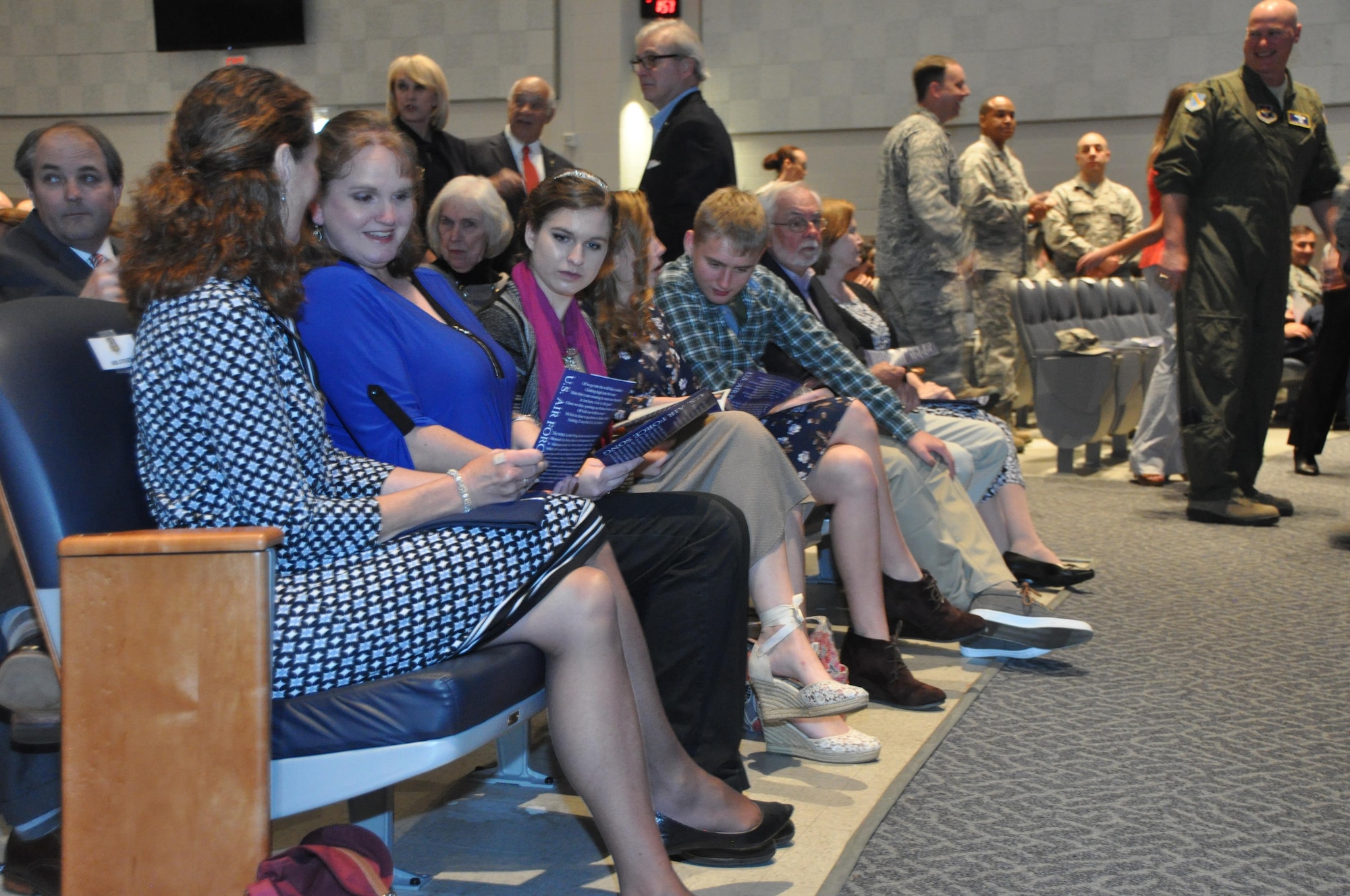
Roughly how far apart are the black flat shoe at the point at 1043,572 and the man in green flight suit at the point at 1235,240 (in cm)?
131

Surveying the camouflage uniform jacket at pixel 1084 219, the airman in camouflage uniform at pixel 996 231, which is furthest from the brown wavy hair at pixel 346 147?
the camouflage uniform jacket at pixel 1084 219

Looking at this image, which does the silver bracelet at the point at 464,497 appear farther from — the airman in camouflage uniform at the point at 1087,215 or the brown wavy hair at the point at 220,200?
the airman in camouflage uniform at the point at 1087,215

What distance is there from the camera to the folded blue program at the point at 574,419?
1587 mm

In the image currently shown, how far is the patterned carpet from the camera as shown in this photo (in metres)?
1.75

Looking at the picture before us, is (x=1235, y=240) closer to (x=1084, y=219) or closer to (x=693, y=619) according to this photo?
(x=1084, y=219)

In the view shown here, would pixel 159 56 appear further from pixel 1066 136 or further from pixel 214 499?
pixel 214 499

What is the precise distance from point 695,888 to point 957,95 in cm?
377

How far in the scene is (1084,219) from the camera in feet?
23.0

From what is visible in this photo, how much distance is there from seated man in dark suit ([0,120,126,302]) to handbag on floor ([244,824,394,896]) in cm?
149

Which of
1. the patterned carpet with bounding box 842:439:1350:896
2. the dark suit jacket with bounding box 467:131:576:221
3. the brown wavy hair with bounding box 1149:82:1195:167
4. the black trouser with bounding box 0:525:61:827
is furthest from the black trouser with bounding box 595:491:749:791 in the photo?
the brown wavy hair with bounding box 1149:82:1195:167

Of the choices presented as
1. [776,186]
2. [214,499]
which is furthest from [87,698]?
[776,186]

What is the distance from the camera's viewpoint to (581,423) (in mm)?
1657

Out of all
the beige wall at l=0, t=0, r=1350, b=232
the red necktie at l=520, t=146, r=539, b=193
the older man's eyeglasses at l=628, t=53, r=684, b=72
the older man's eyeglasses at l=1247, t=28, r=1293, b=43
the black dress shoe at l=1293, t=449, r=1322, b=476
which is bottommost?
the black dress shoe at l=1293, t=449, r=1322, b=476

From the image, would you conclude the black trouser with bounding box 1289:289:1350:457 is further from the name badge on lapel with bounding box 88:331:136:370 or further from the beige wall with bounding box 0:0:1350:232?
the name badge on lapel with bounding box 88:331:136:370
